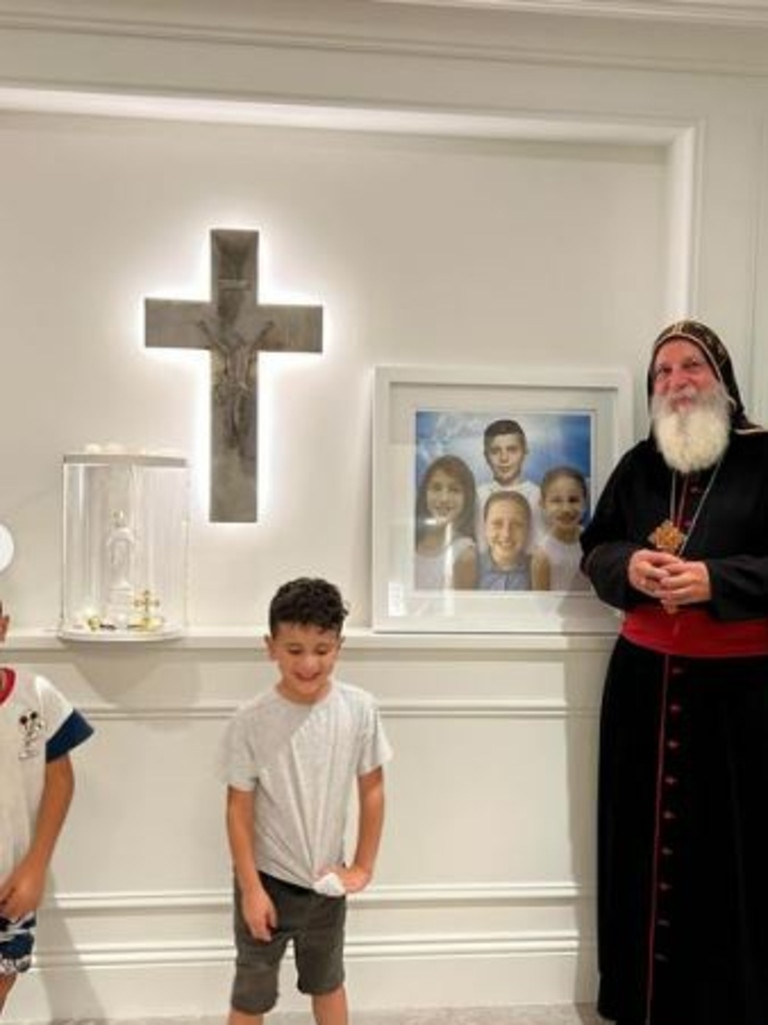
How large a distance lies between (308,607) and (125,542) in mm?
808

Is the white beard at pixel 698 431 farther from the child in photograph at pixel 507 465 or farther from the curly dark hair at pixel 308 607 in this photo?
the curly dark hair at pixel 308 607

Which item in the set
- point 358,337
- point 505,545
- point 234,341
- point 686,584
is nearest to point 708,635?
point 686,584

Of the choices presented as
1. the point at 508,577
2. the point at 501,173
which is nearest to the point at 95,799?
the point at 508,577

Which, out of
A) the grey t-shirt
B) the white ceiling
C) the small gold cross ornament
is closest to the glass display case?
the grey t-shirt

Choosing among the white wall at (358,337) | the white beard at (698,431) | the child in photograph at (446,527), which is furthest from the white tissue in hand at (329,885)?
the white beard at (698,431)

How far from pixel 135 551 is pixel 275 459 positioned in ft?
1.47

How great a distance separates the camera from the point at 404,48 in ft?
8.86

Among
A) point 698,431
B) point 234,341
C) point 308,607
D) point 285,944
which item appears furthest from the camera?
point 234,341

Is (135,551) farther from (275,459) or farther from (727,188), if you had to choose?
(727,188)

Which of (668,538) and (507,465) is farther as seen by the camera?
(507,465)

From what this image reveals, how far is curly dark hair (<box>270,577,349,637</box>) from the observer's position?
2152 mm

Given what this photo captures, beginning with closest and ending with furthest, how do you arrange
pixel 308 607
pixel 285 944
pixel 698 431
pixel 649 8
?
pixel 308 607, pixel 285 944, pixel 698 431, pixel 649 8

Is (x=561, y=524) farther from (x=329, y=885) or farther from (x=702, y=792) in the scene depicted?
(x=329, y=885)

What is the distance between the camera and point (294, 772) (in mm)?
2201
